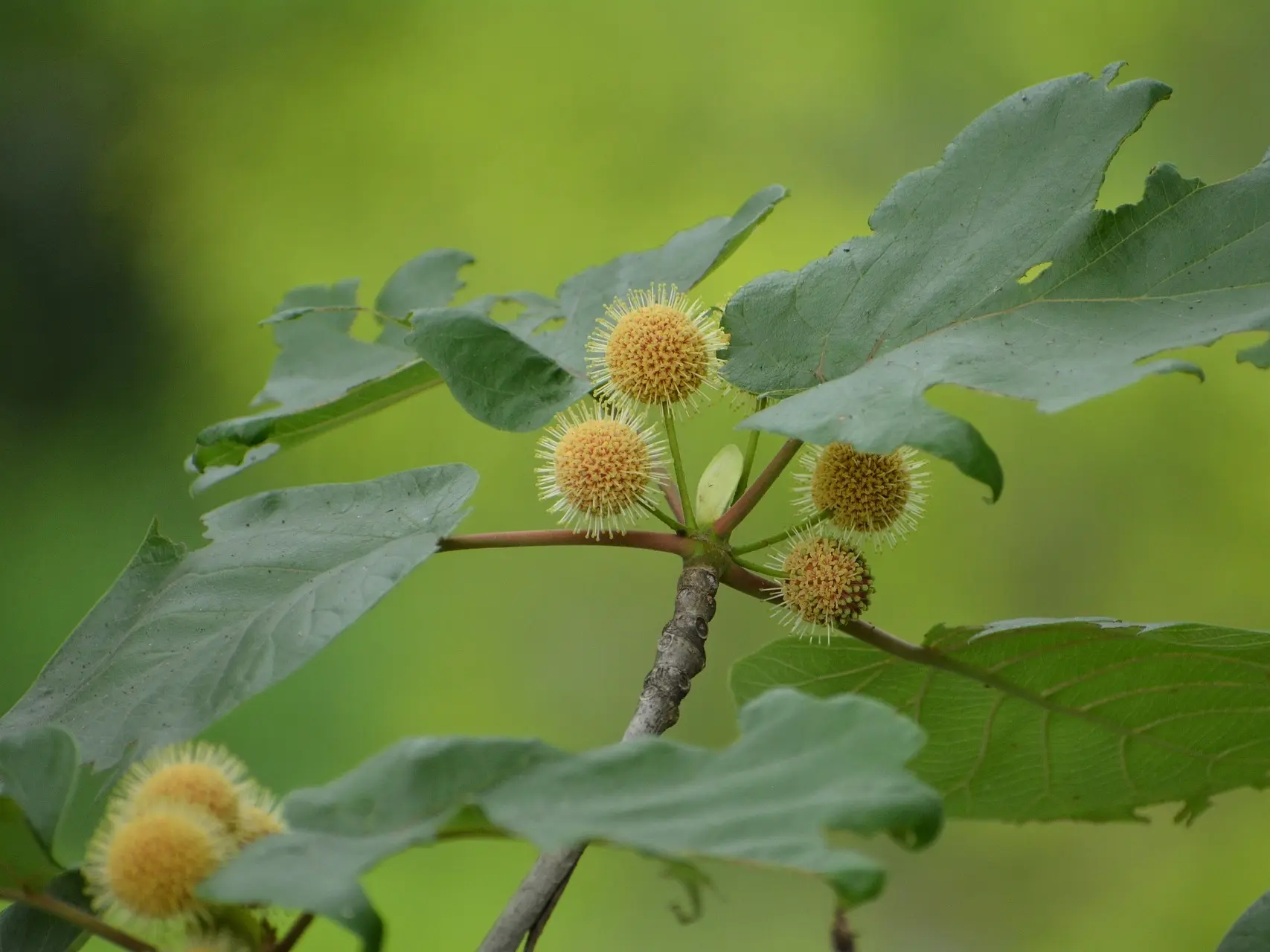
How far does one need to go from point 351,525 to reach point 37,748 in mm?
169

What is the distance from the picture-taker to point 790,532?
539 millimetres

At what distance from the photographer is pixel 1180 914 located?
1.75 m

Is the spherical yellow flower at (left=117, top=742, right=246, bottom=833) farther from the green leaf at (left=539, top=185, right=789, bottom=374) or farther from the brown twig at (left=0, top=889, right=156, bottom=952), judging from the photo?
the green leaf at (left=539, top=185, right=789, bottom=374)

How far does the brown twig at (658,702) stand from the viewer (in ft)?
1.29

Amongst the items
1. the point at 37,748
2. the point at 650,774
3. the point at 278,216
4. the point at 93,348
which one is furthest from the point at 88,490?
the point at 650,774

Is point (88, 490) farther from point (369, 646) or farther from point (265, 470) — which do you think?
point (369, 646)

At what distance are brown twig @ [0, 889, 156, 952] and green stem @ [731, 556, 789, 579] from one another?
276 mm

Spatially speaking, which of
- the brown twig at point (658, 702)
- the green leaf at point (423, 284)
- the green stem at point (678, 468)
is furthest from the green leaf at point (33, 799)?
the green leaf at point (423, 284)

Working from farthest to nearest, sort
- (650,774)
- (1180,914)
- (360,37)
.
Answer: (360,37)
(1180,914)
(650,774)

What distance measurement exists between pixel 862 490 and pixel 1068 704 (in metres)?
Result: 0.16

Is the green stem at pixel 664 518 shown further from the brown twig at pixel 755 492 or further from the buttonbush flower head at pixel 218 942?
the buttonbush flower head at pixel 218 942

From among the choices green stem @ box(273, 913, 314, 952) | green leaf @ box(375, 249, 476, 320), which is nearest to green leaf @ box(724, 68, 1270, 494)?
green stem @ box(273, 913, 314, 952)

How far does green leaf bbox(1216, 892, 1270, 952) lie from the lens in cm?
56

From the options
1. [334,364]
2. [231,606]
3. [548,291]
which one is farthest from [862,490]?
[548,291]
